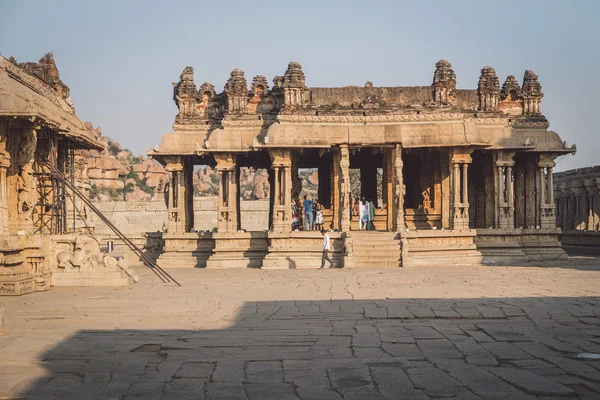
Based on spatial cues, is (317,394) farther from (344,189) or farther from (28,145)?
(344,189)

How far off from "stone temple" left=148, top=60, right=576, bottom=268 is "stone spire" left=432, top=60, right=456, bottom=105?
0.12ft

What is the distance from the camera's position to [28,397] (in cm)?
543

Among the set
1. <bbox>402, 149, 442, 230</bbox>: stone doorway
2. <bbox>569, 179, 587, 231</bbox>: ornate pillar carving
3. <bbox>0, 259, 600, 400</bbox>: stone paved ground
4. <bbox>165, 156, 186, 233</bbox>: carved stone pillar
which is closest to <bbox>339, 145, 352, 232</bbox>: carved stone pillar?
<bbox>402, 149, 442, 230</bbox>: stone doorway

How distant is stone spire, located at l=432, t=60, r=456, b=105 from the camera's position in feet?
68.3

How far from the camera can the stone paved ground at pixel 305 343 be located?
18.4 feet

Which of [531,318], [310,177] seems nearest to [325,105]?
[531,318]

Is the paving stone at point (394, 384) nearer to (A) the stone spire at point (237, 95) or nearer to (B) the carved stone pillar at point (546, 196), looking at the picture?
(A) the stone spire at point (237, 95)

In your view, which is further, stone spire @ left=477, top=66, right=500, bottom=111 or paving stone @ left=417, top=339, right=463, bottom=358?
stone spire @ left=477, top=66, right=500, bottom=111

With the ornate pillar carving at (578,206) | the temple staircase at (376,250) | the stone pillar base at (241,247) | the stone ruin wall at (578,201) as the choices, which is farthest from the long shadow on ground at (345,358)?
the ornate pillar carving at (578,206)

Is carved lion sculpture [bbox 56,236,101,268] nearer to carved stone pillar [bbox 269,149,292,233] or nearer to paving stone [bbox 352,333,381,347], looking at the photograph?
carved stone pillar [bbox 269,149,292,233]

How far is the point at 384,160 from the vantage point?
2077 centimetres

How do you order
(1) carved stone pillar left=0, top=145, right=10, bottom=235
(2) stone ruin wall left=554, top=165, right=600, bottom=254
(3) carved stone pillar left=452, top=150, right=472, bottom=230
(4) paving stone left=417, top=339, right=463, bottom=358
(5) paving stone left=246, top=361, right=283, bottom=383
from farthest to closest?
1. (2) stone ruin wall left=554, top=165, right=600, bottom=254
2. (3) carved stone pillar left=452, top=150, right=472, bottom=230
3. (1) carved stone pillar left=0, top=145, right=10, bottom=235
4. (4) paving stone left=417, top=339, right=463, bottom=358
5. (5) paving stone left=246, top=361, right=283, bottom=383

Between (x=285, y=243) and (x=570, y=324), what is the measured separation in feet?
37.6

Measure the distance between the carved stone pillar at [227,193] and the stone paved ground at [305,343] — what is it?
27.8ft
